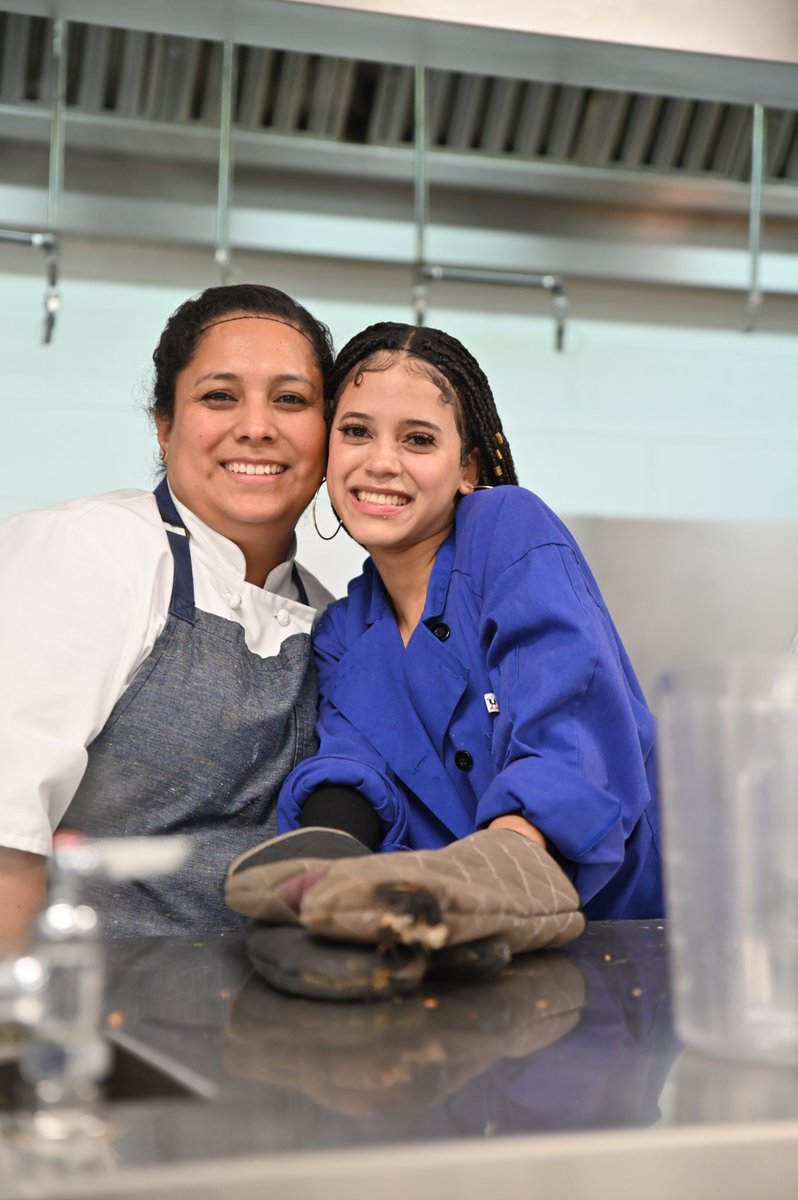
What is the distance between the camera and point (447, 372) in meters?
1.40

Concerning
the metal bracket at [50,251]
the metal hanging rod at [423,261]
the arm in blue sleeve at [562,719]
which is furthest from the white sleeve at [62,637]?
the metal hanging rod at [423,261]

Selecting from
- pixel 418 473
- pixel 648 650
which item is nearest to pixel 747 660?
pixel 418 473

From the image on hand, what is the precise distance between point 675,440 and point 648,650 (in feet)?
1.78

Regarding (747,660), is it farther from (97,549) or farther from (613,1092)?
(97,549)

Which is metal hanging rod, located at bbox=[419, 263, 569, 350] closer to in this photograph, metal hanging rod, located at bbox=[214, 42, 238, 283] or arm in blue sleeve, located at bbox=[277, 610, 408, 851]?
metal hanging rod, located at bbox=[214, 42, 238, 283]

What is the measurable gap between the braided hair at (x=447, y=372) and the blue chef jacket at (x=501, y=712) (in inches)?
3.7

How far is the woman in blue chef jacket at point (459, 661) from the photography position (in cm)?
107

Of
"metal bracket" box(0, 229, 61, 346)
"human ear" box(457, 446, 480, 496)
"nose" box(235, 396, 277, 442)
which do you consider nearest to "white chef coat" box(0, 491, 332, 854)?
"nose" box(235, 396, 277, 442)

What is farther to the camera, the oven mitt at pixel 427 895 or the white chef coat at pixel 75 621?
the white chef coat at pixel 75 621

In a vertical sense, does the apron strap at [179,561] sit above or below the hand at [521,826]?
above

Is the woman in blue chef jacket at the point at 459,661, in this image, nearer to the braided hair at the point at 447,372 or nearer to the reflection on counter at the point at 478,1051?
the braided hair at the point at 447,372

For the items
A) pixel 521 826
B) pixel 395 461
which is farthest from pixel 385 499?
pixel 521 826

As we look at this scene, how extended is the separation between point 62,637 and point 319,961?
1.77 feet

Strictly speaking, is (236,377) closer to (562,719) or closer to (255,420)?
(255,420)
